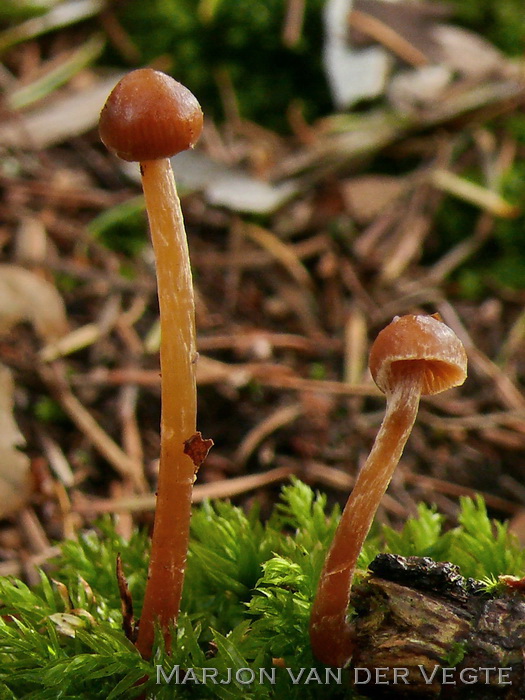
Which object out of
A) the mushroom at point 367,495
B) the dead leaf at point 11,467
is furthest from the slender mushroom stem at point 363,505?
the dead leaf at point 11,467

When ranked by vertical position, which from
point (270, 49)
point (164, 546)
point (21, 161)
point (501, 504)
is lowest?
point (501, 504)

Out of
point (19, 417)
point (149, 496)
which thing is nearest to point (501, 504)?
point (149, 496)

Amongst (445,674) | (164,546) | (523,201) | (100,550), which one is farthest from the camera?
(523,201)

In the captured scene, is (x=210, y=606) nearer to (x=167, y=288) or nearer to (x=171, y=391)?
(x=171, y=391)

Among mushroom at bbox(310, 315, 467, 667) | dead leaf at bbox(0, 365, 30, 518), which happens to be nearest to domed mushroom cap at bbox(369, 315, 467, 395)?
mushroom at bbox(310, 315, 467, 667)

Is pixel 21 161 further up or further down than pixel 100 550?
further up

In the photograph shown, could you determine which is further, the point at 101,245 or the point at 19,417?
the point at 101,245

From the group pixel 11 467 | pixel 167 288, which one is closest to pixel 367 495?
pixel 167 288

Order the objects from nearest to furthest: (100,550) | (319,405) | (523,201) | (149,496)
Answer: (100,550), (149,496), (319,405), (523,201)

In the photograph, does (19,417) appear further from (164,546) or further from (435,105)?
(435,105)
